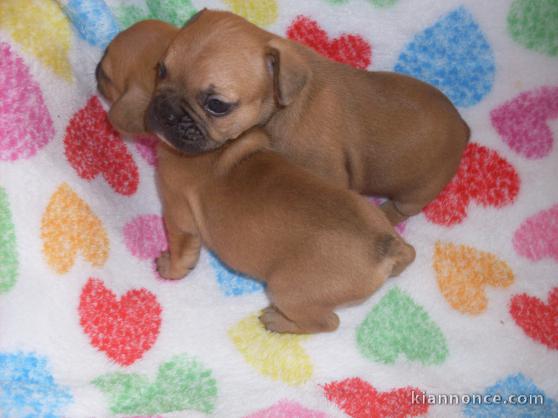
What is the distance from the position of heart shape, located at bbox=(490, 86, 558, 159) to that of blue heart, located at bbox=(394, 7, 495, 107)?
21 centimetres

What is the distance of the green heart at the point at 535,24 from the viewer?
4.29 m

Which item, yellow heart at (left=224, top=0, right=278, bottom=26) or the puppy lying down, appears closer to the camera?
the puppy lying down

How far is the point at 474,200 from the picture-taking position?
428 centimetres

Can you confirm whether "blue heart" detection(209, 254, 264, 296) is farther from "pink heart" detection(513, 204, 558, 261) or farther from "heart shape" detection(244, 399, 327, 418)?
"pink heart" detection(513, 204, 558, 261)

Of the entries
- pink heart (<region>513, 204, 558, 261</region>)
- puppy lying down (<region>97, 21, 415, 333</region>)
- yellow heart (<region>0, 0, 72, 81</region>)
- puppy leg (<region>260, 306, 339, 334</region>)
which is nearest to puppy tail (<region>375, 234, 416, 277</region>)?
puppy lying down (<region>97, 21, 415, 333</region>)

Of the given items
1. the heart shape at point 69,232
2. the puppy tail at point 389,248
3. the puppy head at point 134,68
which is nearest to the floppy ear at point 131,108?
the puppy head at point 134,68

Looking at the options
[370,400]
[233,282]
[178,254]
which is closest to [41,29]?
[178,254]

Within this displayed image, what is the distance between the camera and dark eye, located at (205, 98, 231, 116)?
3135 mm

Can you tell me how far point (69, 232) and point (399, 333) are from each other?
2049 millimetres

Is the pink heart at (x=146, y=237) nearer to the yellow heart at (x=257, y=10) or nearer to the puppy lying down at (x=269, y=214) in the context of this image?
the puppy lying down at (x=269, y=214)

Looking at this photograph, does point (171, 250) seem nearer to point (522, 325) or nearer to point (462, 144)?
point (462, 144)

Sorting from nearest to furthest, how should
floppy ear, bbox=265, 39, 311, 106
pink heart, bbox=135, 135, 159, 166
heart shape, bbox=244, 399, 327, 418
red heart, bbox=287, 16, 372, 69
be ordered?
floppy ear, bbox=265, 39, 311, 106 < heart shape, bbox=244, 399, 327, 418 < pink heart, bbox=135, 135, 159, 166 < red heart, bbox=287, 16, 372, 69

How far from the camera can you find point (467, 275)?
4105mm

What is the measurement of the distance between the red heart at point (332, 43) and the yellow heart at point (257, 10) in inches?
6.3
